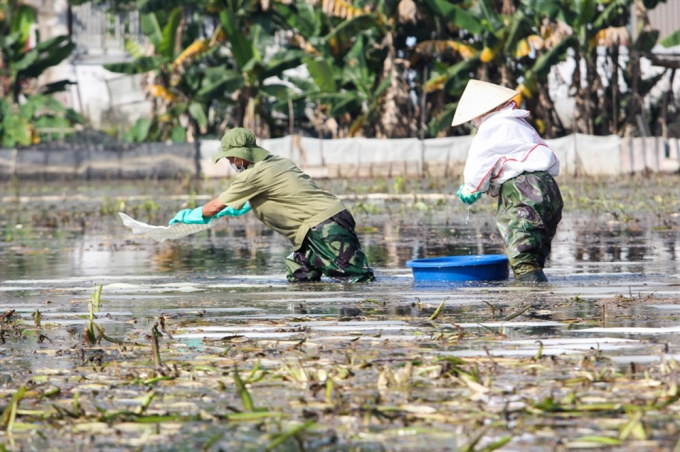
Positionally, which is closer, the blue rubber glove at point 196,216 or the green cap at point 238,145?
the green cap at point 238,145

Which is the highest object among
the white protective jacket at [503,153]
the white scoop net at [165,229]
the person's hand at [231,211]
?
the white protective jacket at [503,153]

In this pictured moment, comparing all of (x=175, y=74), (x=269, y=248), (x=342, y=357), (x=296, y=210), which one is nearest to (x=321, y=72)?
(x=175, y=74)

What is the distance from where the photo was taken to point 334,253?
29.7 feet

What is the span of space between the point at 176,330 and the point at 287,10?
77.8ft

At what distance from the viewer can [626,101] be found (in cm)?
3098

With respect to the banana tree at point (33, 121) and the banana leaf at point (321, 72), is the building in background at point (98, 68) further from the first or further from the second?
the banana leaf at point (321, 72)

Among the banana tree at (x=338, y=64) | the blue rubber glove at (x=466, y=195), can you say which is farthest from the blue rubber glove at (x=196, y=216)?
the banana tree at (x=338, y=64)

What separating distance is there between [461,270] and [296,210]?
4.37 ft

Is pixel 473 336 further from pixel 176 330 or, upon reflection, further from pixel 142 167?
pixel 142 167

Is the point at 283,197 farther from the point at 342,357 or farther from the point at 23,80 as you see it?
the point at 23,80

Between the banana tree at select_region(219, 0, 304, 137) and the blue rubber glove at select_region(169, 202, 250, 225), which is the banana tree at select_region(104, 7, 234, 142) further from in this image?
the blue rubber glove at select_region(169, 202, 250, 225)

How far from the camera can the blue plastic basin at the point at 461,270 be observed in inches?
344

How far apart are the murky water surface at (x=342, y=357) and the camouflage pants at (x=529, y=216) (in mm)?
293

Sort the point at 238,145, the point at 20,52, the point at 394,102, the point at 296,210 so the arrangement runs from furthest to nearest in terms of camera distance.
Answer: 1. the point at 20,52
2. the point at 394,102
3. the point at 296,210
4. the point at 238,145
